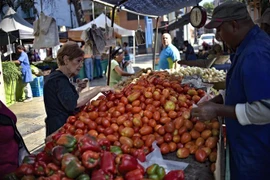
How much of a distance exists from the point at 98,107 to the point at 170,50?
4.12 m

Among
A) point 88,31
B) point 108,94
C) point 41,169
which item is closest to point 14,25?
point 88,31

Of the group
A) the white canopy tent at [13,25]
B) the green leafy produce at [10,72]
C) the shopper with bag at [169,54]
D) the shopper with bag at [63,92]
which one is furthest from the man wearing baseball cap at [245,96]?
the white canopy tent at [13,25]

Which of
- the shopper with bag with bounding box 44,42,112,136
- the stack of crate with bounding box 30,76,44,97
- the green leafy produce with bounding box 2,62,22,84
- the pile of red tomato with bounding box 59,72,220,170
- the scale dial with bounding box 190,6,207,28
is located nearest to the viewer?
the pile of red tomato with bounding box 59,72,220,170

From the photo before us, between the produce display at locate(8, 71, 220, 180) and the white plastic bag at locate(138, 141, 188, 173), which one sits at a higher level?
the produce display at locate(8, 71, 220, 180)

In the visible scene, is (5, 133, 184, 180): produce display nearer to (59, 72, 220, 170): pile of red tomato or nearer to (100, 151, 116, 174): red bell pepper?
(100, 151, 116, 174): red bell pepper

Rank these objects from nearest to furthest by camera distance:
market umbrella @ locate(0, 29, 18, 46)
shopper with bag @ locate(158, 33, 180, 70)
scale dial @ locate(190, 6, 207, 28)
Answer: shopper with bag @ locate(158, 33, 180, 70) → scale dial @ locate(190, 6, 207, 28) → market umbrella @ locate(0, 29, 18, 46)

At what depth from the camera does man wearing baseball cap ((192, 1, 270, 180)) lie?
1.92 metres

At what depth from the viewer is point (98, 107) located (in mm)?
3283

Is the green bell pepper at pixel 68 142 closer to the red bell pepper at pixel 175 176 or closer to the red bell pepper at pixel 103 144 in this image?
the red bell pepper at pixel 103 144

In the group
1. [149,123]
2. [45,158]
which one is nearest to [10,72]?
[149,123]

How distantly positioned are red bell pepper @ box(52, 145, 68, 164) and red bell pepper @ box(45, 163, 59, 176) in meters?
0.04

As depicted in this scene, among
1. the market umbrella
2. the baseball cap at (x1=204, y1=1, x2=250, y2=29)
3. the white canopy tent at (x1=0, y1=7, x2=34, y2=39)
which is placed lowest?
the baseball cap at (x1=204, y1=1, x2=250, y2=29)

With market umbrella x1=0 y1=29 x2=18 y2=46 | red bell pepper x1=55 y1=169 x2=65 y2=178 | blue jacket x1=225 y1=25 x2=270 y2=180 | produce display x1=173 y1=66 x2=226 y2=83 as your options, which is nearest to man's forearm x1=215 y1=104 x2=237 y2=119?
blue jacket x1=225 y1=25 x2=270 y2=180

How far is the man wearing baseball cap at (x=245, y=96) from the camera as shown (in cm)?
192
